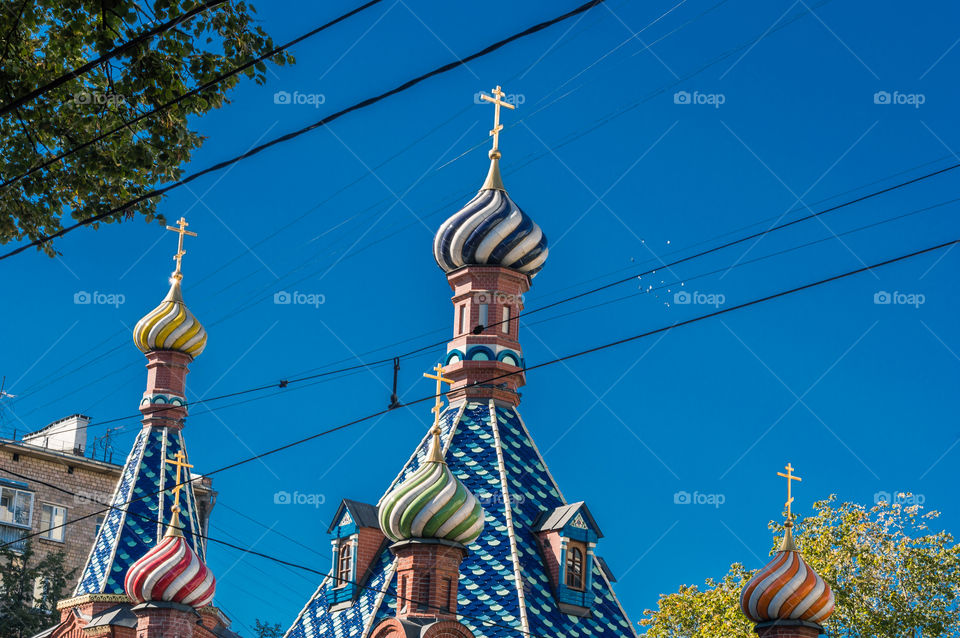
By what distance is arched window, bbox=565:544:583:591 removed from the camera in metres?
18.1

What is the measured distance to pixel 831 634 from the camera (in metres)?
23.9

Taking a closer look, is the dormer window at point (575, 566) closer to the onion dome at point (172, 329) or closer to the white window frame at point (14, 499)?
the onion dome at point (172, 329)

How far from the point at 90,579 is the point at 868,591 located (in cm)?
1157

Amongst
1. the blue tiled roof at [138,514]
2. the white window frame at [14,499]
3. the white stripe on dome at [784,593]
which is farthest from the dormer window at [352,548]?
the white window frame at [14,499]

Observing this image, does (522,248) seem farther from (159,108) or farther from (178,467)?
(159,108)

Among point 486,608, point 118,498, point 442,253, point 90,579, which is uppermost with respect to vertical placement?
point 442,253

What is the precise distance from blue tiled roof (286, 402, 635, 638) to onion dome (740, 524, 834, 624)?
1660mm

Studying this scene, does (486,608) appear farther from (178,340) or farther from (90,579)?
(178,340)

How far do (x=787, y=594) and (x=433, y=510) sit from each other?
387cm

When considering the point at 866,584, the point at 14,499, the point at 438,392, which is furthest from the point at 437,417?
the point at 14,499

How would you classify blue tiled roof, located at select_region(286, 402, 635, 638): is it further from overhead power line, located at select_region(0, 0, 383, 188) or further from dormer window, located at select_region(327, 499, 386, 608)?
overhead power line, located at select_region(0, 0, 383, 188)

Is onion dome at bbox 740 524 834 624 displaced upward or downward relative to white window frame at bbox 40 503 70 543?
downward

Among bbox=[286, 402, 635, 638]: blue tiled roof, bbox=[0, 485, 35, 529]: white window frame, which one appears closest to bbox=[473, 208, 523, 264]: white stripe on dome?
bbox=[286, 402, 635, 638]: blue tiled roof

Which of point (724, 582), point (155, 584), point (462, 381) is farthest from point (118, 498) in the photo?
point (724, 582)
